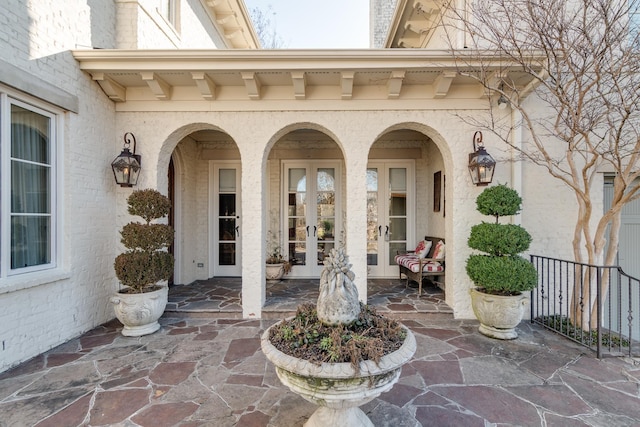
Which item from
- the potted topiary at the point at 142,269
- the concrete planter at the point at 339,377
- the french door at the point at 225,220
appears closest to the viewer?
the concrete planter at the point at 339,377

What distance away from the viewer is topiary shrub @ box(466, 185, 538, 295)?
311 centimetres

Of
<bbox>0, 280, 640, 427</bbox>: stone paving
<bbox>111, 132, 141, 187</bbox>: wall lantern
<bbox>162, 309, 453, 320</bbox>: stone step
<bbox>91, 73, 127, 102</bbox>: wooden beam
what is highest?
<bbox>91, 73, 127, 102</bbox>: wooden beam

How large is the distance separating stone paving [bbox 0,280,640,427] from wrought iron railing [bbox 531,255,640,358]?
0.73 feet

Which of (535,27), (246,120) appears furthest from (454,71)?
(246,120)

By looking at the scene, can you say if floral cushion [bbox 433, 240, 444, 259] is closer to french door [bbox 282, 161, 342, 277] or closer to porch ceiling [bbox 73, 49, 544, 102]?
french door [bbox 282, 161, 342, 277]

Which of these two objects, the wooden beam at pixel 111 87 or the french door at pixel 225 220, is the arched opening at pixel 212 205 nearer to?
the french door at pixel 225 220

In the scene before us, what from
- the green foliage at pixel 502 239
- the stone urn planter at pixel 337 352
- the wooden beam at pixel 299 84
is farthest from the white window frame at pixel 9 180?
the green foliage at pixel 502 239

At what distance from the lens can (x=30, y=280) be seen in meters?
2.76

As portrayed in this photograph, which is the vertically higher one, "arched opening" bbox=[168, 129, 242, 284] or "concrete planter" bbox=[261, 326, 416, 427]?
"arched opening" bbox=[168, 129, 242, 284]

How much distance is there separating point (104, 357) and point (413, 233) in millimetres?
4974

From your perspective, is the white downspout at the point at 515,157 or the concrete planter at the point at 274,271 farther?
the concrete planter at the point at 274,271

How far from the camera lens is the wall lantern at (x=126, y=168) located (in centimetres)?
358

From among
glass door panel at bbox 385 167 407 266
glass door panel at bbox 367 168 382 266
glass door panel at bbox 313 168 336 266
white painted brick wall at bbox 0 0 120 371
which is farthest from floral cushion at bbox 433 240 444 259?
white painted brick wall at bbox 0 0 120 371

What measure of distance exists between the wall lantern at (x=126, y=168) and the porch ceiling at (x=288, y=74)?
2.70ft
